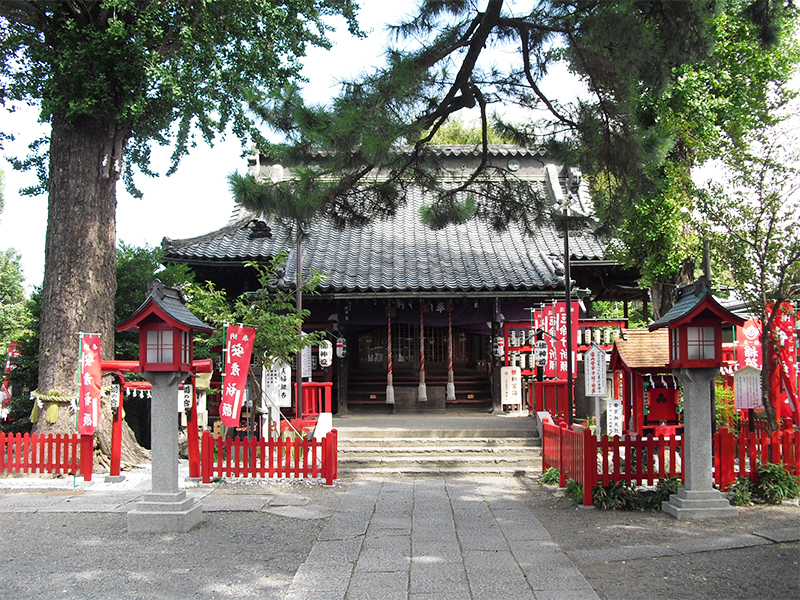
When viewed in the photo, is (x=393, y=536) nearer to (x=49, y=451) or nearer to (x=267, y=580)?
(x=267, y=580)

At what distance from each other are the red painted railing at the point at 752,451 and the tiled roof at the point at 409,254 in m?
6.17

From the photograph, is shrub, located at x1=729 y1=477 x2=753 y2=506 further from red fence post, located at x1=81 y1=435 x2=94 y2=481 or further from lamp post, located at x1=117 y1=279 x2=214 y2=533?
red fence post, located at x1=81 y1=435 x2=94 y2=481

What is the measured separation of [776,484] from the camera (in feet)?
25.6

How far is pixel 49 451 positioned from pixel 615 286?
12825mm

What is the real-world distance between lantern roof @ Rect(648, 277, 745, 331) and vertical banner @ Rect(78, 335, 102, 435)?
8.10 m

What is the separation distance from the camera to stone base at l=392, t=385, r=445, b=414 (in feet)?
49.4

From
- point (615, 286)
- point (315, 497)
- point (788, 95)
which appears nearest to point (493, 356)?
point (615, 286)

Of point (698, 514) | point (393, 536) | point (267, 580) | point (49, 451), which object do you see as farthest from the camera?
point (49, 451)

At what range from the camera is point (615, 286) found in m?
15.8

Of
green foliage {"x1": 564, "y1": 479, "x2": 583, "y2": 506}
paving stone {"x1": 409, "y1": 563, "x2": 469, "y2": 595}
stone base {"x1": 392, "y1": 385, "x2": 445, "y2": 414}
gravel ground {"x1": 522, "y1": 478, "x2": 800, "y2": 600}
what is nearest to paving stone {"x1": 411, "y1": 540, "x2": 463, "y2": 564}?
paving stone {"x1": 409, "y1": 563, "x2": 469, "y2": 595}

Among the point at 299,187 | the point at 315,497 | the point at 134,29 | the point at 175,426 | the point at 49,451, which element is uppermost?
the point at 134,29

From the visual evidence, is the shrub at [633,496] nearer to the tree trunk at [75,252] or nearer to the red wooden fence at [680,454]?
the red wooden fence at [680,454]

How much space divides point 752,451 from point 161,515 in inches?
288

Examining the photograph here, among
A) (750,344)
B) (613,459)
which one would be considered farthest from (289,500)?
(750,344)
